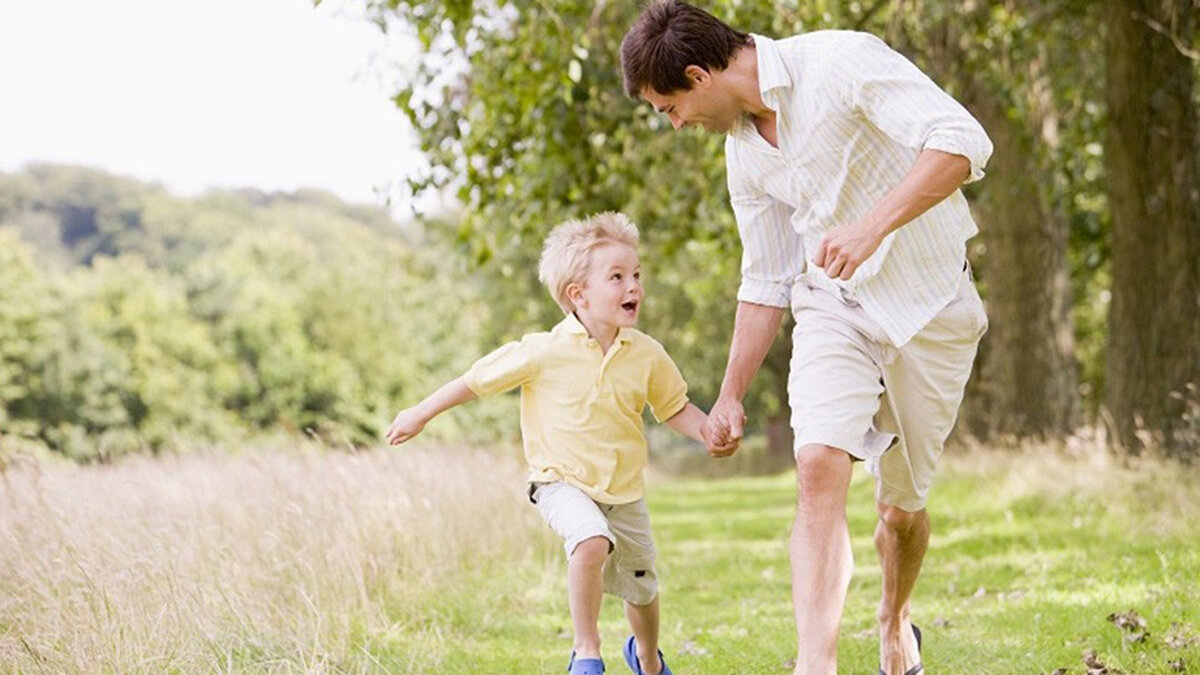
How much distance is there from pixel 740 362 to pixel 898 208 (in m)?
0.98

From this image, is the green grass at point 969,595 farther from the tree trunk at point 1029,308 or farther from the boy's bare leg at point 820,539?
the tree trunk at point 1029,308

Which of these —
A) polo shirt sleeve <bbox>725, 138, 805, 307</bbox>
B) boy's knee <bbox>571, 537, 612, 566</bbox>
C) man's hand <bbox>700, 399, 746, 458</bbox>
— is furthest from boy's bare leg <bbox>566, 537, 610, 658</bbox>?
polo shirt sleeve <bbox>725, 138, 805, 307</bbox>

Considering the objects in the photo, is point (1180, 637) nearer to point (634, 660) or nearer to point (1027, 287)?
point (634, 660)

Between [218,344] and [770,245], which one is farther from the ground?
[770,245]

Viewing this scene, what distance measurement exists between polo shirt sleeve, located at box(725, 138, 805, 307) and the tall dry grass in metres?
1.83

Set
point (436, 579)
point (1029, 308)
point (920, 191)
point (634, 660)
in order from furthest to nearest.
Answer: point (1029, 308), point (436, 579), point (634, 660), point (920, 191)

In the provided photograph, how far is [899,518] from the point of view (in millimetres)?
4965

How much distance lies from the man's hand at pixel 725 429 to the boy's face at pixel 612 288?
433 millimetres

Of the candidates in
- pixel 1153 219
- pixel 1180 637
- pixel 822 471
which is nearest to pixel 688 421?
pixel 822 471

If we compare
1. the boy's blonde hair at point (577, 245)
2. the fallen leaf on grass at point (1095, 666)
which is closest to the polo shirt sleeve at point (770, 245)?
the boy's blonde hair at point (577, 245)

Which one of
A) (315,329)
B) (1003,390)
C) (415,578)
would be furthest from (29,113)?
(415,578)

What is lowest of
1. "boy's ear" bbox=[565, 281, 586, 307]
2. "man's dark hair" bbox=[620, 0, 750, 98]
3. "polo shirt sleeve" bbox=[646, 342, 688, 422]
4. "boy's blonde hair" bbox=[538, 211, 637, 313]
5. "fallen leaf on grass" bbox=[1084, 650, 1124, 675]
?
"fallen leaf on grass" bbox=[1084, 650, 1124, 675]

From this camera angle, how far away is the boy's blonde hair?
5.20 metres

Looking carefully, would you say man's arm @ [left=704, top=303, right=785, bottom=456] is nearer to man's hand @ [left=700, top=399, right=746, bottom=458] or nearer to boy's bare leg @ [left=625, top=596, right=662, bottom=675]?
man's hand @ [left=700, top=399, right=746, bottom=458]
